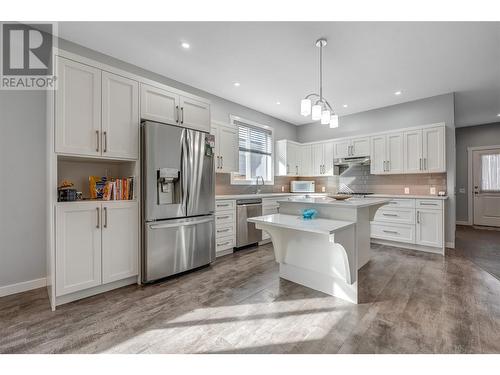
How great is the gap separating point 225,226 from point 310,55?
8.98ft

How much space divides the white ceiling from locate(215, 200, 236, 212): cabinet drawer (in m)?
1.97

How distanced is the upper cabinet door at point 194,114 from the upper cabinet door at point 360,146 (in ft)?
10.9

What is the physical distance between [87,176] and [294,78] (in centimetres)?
319

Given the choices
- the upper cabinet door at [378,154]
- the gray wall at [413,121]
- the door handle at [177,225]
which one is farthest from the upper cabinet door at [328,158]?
the door handle at [177,225]

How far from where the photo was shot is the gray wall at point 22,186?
2.34 metres

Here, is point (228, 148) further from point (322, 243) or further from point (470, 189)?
point (470, 189)

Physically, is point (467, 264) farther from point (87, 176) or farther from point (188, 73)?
point (87, 176)

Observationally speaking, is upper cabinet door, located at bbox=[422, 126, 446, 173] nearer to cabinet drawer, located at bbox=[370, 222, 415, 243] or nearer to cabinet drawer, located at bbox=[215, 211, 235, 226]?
cabinet drawer, located at bbox=[370, 222, 415, 243]

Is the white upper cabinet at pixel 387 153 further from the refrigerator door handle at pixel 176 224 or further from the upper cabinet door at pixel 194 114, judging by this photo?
the refrigerator door handle at pixel 176 224

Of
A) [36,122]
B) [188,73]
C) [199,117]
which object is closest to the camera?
[36,122]

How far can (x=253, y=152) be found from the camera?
5105 mm

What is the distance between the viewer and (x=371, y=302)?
7.14 feet

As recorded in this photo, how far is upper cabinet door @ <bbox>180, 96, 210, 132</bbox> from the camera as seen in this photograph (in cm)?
299
